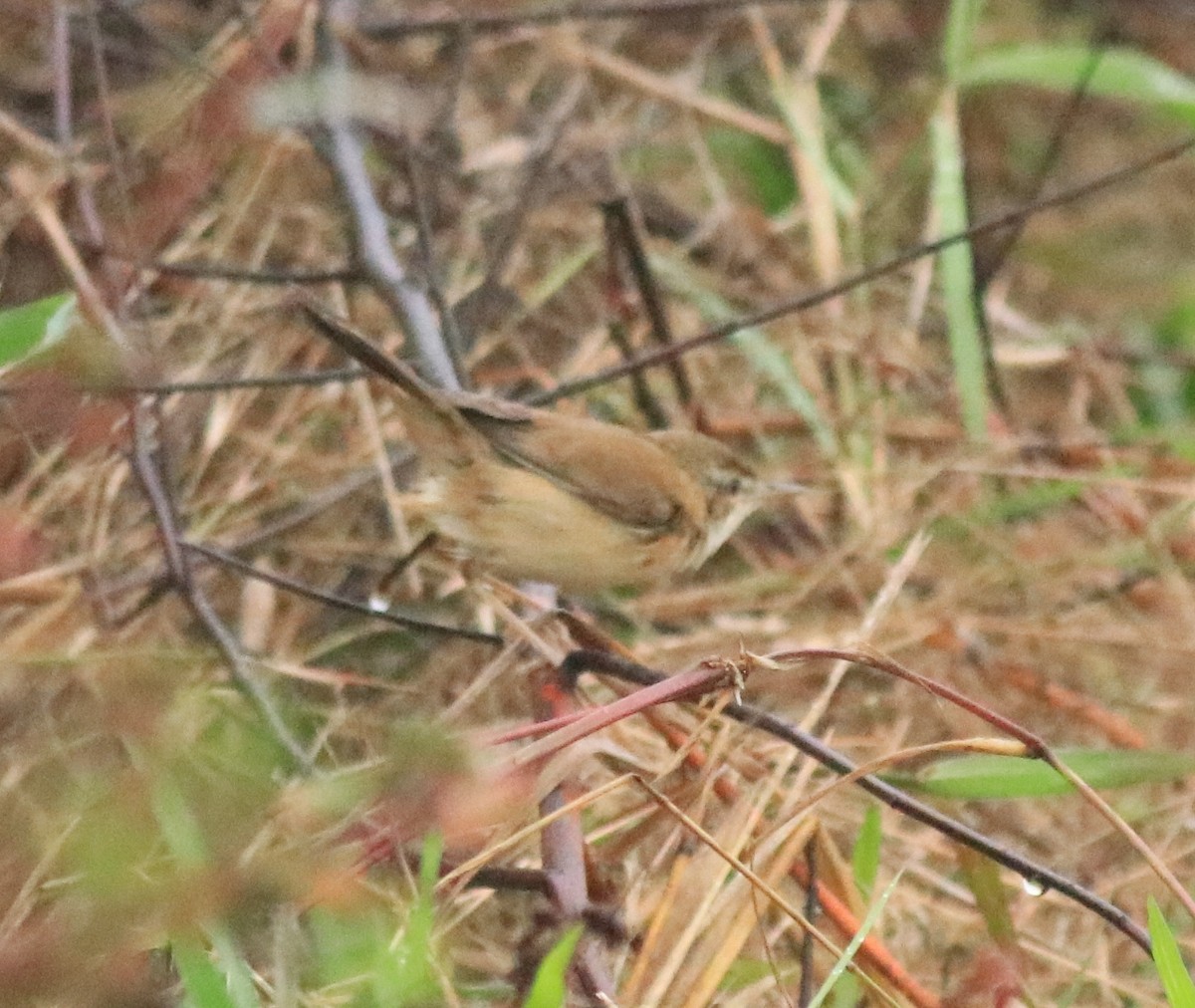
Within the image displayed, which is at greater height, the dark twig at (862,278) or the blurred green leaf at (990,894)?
the dark twig at (862,278)

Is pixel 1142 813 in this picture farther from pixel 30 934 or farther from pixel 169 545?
pixel 30 934

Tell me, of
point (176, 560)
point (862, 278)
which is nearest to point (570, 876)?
point (176, 560)

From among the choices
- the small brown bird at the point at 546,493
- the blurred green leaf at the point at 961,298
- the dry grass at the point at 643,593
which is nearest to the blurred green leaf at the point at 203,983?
the dry grass at the point at 643,593

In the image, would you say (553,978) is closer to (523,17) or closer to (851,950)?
(851,950)

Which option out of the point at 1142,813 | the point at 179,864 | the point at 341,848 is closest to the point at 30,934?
the point at 179,864

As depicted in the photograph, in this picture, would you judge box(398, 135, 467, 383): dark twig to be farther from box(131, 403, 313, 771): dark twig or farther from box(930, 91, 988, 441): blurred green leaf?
box(930, 91, 988, 441): blurred green leaf

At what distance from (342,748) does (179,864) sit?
47.2 inches

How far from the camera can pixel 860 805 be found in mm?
2029

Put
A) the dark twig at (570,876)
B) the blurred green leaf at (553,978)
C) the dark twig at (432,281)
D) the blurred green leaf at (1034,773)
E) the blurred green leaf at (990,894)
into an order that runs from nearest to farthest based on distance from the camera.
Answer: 1. the blurred green leaf at (553,978)
2. the dark twig at (570,876)
3. the blurred green leaf at (990,894)
4. the blurred green leaf at (1034,773)
5. the dark twig at (432,281)

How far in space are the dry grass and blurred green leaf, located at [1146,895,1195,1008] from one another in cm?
20

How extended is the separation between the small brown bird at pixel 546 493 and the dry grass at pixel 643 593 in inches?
4.2

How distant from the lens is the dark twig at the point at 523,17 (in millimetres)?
2852

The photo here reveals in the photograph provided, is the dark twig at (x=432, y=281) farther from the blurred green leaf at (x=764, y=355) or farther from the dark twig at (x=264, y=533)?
the blurred green leaf at (x=764, y=355)

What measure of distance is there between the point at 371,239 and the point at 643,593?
0.80 metres
